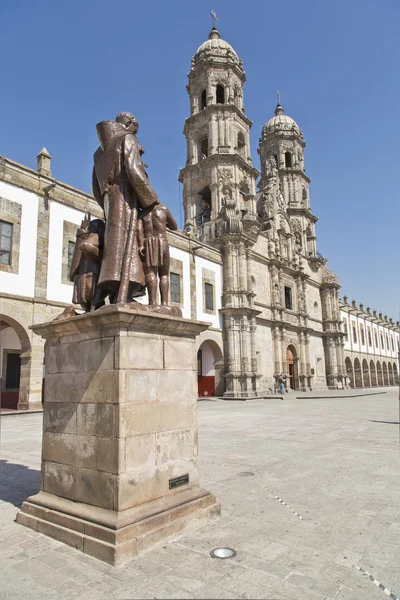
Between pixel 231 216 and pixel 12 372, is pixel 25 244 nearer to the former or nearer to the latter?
pixel 12 372

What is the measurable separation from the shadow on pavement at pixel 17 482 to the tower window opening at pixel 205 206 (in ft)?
80.3

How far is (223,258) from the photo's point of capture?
26359 mm

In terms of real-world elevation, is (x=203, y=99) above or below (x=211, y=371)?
above

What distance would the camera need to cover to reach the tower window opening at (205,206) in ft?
98.4

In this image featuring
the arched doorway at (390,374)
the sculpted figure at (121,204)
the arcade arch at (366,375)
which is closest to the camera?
the sculpted figure at (121,204)

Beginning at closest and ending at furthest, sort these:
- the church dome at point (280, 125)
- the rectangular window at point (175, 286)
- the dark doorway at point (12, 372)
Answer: the dark doorway at point (12, 372), the rectangular window at point (175, 286), the church dome at point (280, 125)

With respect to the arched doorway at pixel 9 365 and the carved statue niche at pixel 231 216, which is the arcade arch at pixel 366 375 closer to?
the carved statue niche at pixel 231 216

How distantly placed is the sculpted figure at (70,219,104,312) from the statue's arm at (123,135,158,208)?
66cm

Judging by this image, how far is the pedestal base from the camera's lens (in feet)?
10.8

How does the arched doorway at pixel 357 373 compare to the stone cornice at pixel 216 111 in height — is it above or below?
below

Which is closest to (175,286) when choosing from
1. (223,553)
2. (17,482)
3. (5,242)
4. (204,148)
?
(5,242)

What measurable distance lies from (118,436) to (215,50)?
34.3 metres

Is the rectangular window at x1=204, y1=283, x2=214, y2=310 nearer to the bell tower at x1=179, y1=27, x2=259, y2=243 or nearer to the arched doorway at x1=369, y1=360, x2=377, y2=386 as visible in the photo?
the bell tower at x1=179, y1=27, x2=259, y2=243

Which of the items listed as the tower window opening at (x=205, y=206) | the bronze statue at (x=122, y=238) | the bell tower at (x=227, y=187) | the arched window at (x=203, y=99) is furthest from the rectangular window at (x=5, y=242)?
the arched window at (x=203, y=99)
